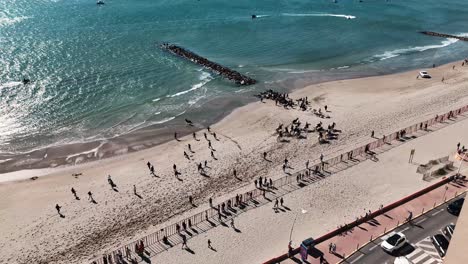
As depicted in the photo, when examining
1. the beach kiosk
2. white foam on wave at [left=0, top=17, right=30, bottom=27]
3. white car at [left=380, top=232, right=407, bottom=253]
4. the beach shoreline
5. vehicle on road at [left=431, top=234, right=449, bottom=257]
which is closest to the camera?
the beach kiosk

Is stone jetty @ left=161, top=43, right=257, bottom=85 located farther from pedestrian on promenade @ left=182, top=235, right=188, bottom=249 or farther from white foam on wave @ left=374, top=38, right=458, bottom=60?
pedestrian on promenade @ left=182, top=235, right=188, bottom=249

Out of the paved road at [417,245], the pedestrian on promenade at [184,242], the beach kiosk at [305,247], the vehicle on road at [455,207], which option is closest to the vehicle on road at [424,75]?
the vehicle on road at [455,207]

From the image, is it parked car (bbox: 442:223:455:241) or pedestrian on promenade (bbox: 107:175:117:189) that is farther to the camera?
pedestrian on promenade (bbox: 107:175:117:189)

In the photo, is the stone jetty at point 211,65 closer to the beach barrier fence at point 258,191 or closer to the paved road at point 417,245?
the beach barrier fence at point 258,191

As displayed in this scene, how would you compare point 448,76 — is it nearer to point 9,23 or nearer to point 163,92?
point 163,92

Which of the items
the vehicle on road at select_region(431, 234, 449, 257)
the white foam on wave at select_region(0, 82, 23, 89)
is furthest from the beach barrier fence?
the white foam on wave at select_region(0, 82, 23, 89)

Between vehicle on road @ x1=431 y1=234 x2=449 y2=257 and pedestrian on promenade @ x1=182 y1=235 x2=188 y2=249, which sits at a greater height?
vehicle on road @ x1=431 y1=234 x2=449 y2=257

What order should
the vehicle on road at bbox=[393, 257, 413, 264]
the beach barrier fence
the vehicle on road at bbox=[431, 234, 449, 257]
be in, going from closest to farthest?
the vehicle on road at bbox=[393, 257, 413, 264] → the vehicle on road at bbox=[431, 234, 449, 257] → the beach barrier fence

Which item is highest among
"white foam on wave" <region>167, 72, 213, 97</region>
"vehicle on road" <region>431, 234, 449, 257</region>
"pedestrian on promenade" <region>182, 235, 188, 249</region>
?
"white foam on wave" <region>167, 72, 213, 97</region>
